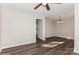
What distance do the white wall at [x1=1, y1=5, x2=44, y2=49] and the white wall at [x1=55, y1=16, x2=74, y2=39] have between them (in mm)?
499

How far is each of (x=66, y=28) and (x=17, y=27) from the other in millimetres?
1004

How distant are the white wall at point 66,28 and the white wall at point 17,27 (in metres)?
0.50

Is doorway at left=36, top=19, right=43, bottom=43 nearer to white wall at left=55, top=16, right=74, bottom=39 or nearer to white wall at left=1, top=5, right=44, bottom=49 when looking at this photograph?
white wall at left=1, top=5, right=44, bottom=49

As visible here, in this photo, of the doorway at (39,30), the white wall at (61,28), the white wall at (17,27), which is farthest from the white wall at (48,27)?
the white wall at (17,27)

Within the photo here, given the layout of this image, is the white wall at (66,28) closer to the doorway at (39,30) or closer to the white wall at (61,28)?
the white wall at (61,28)

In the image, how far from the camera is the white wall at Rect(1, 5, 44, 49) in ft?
6.51

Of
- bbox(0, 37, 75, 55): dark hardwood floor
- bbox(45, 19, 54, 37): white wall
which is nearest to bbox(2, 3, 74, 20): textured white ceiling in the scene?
bbox(45, 19, 54, 37): white wall

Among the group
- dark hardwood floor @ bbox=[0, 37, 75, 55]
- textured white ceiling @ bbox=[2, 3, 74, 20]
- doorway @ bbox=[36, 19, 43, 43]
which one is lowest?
dark hardwood floor @ bbox=[0, 37, 75, 55]

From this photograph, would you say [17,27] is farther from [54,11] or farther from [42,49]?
[54,11]

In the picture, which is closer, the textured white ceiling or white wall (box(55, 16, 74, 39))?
the textured white ceiling

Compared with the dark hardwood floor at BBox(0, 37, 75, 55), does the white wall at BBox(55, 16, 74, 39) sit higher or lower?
higher

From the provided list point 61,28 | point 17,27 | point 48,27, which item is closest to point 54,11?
point 48,27

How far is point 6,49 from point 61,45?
3.66ft

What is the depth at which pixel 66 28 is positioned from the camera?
2.27 m
